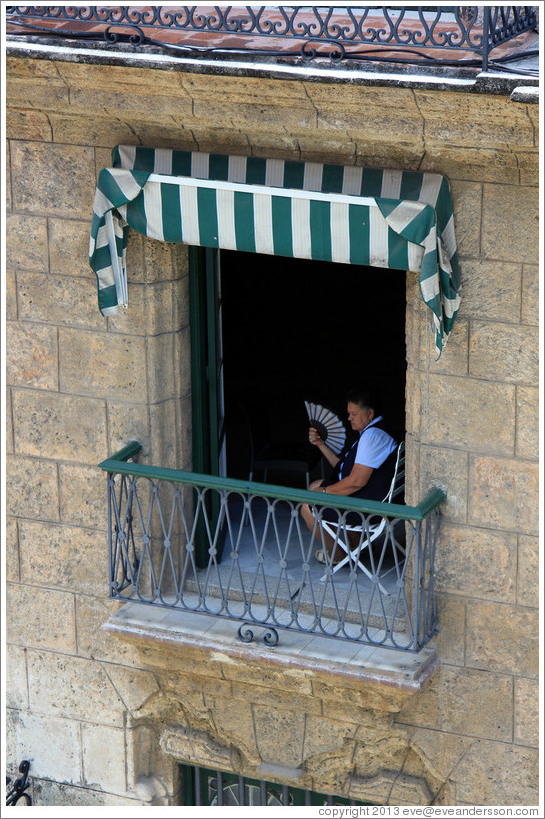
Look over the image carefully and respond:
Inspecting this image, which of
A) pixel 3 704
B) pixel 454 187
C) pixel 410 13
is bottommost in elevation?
pixel 3 704

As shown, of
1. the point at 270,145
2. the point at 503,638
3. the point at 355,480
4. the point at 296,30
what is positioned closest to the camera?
the point at 296,30

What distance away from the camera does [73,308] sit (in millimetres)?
9492

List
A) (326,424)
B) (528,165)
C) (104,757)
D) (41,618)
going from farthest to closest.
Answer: (104,757) < (41,618) < (326,424) < (528,165)

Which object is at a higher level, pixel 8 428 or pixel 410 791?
pixel 8 428

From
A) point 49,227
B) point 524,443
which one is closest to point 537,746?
point 524,443

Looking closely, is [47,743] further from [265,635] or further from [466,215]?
[466,215]

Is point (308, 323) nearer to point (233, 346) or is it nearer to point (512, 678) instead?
point (233, 346)

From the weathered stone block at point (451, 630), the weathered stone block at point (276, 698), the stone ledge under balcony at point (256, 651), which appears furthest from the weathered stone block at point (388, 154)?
the weathered stone block at point (276, 698)

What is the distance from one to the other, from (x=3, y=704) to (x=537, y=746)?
3.83m

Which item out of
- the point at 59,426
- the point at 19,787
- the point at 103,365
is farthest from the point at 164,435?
the point at 19,787

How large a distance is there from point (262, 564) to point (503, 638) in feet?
5.12

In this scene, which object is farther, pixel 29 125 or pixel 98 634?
pixel 98 634

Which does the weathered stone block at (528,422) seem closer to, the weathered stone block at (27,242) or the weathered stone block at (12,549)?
the weathered stone block at (27,242)

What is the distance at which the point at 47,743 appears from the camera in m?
10.6
